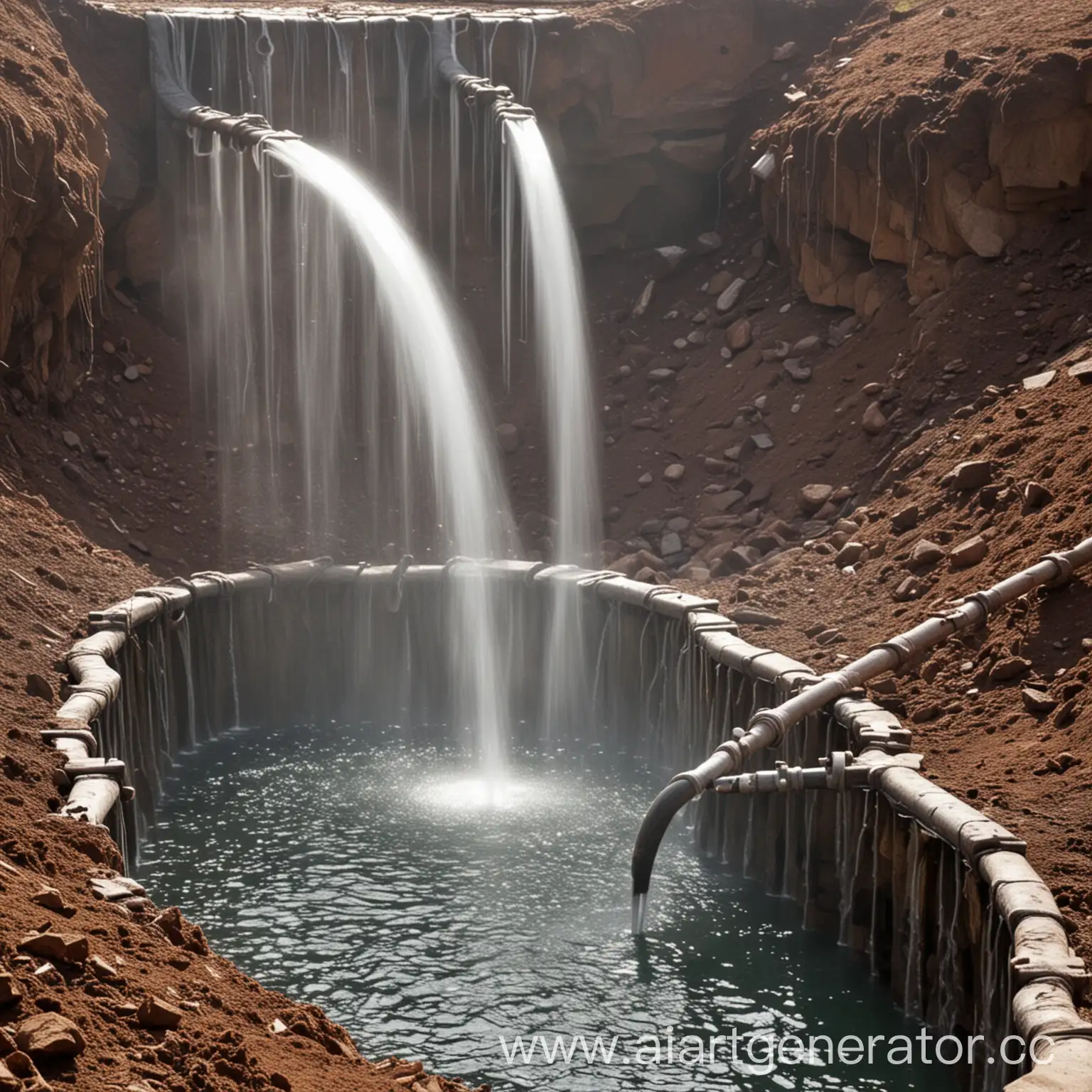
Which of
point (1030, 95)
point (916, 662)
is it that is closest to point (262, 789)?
point (916, 662)

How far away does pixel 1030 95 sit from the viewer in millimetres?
17484

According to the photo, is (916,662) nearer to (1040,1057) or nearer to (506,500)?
(1040,1057)

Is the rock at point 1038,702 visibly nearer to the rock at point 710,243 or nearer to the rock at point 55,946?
the rock at point 55,946

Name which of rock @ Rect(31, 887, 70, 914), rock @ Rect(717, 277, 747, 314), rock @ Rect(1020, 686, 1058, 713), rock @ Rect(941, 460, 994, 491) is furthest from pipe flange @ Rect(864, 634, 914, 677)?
rock @ Rect(717, 277, 747, 314)

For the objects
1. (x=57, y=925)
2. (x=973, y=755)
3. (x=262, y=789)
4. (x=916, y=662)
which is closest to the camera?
(x=57, y=925)

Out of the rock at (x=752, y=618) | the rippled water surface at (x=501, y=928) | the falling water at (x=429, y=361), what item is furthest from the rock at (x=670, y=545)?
the rippled water surface at (x=501, y=928)

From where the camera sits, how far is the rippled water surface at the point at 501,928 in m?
8.92

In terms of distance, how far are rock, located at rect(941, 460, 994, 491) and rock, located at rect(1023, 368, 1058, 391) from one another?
1.50 metres

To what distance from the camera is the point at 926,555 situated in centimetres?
1390

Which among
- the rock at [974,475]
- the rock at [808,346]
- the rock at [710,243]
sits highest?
the rock at [710,243]

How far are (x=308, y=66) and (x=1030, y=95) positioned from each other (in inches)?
381

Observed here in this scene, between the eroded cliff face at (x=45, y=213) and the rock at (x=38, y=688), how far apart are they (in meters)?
6.12

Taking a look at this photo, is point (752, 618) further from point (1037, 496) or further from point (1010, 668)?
point (1010, 668)

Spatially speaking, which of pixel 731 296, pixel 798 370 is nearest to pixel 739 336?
pixel 731 296
